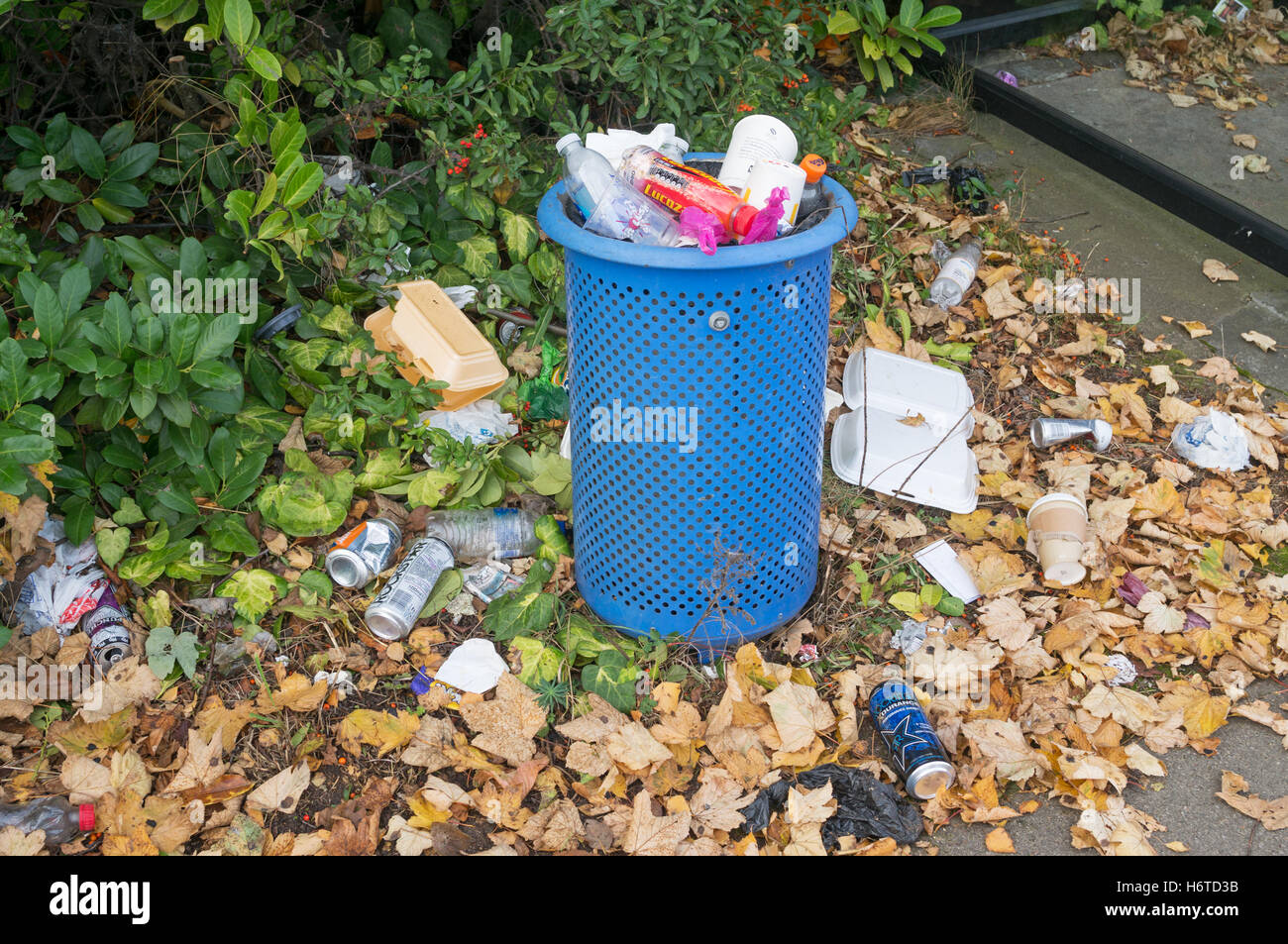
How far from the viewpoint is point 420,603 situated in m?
2.85

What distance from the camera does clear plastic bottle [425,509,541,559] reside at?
3061 millimetres

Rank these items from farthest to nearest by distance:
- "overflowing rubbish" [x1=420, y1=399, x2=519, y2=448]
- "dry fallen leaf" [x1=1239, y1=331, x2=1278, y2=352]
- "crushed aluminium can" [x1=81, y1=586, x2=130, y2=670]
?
1. "dry fallen leaf" [x1=1239, y1=331, x2=1278, y2=352]
2. "overflowing rubbish" [x1=420, y1=399, x2=519, y2=448]
3. "crushed aluminium can" [x1=81, y1=586, x2=130, y2=670]

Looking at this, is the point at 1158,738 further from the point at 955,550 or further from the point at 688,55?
the point at 688,55

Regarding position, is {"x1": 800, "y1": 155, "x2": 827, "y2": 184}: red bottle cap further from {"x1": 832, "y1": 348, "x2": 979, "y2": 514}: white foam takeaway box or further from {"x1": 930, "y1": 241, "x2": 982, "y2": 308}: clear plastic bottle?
{"x1": 930, "y1": 241, "x2": 982, "y2": 308}: clear plastic bottle

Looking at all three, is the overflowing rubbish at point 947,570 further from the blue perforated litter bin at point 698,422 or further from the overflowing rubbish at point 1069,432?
the overflowing rubbish at point 1069,432

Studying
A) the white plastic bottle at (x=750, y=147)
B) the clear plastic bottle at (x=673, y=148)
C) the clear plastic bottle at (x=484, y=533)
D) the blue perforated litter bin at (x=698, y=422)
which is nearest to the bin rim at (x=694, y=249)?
the blue perforated litter bin at (x=698, y=422)

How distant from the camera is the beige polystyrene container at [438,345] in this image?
336cm

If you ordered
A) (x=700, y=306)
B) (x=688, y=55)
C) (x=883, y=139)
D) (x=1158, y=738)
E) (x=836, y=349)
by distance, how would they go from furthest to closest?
(x=883, y=139), (x=836, y=349), (x=688, y=55), (x=1158, y=738), (x=700, y=306)

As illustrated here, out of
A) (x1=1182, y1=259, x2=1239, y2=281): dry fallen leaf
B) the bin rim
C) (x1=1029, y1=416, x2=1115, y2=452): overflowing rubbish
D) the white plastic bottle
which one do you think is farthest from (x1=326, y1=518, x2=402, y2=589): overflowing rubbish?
(x1=1182, y1=259, x2=1239, y2=281): dry fallen leaf

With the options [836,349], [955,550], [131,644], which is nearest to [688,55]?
[836,349]

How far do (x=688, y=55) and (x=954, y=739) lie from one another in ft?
7.28
